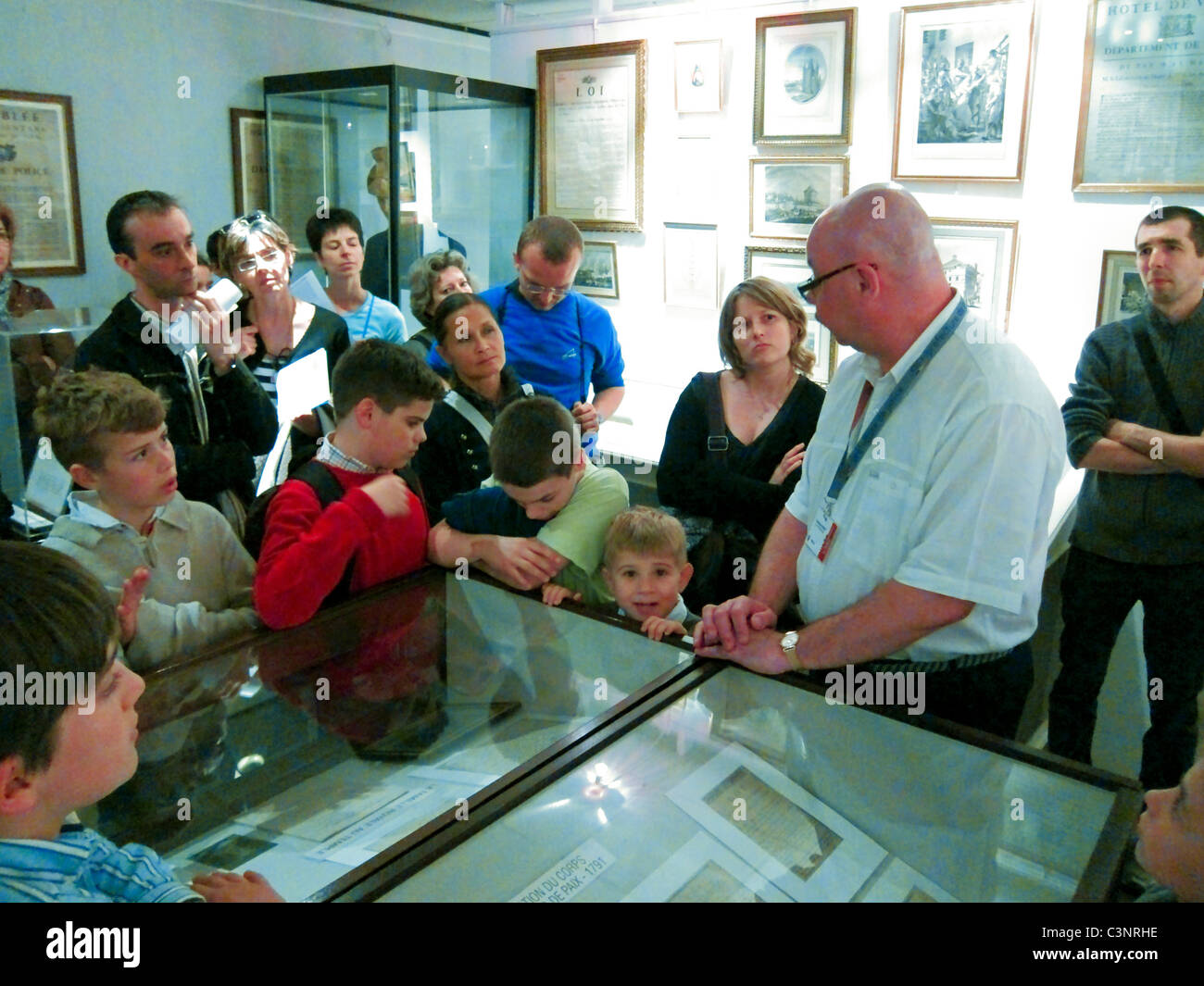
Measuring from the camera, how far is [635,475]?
4.47 metres

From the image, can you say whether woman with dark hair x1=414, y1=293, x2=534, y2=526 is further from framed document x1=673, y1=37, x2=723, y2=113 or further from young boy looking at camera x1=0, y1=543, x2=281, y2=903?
framed document x1=673, y1=37, x2=723, y2=113

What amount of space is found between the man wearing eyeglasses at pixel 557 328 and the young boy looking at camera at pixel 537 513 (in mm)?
936

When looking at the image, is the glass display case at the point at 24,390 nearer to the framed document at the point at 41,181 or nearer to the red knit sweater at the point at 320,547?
the red knit sweater at the point at 320,547

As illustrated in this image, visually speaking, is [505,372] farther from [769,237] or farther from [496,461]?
[769,237]

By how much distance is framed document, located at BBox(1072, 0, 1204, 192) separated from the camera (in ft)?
10.6

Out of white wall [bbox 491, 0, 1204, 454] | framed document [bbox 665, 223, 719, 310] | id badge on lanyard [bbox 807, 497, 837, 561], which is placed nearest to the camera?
id badge on lanyard [bbox 807, 497, 837, 561]

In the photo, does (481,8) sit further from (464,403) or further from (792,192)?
(464,403)

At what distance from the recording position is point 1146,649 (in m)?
2.91

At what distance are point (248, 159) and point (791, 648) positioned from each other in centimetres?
425

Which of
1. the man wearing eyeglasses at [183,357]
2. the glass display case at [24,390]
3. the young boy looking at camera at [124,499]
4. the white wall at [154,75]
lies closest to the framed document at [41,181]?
the white wall at [154,75]

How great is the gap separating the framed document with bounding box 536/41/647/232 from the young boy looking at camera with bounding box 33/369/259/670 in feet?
10.8

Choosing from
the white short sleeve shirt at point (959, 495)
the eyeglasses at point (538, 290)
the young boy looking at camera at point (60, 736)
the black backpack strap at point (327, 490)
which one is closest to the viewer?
the young boy looking at camera at point (60, 736)

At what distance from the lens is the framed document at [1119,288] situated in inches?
135

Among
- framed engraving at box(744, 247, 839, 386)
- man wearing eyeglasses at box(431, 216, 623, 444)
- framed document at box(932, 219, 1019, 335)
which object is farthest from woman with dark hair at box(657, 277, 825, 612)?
framed engraving at box(744, 247, 839, 386)
